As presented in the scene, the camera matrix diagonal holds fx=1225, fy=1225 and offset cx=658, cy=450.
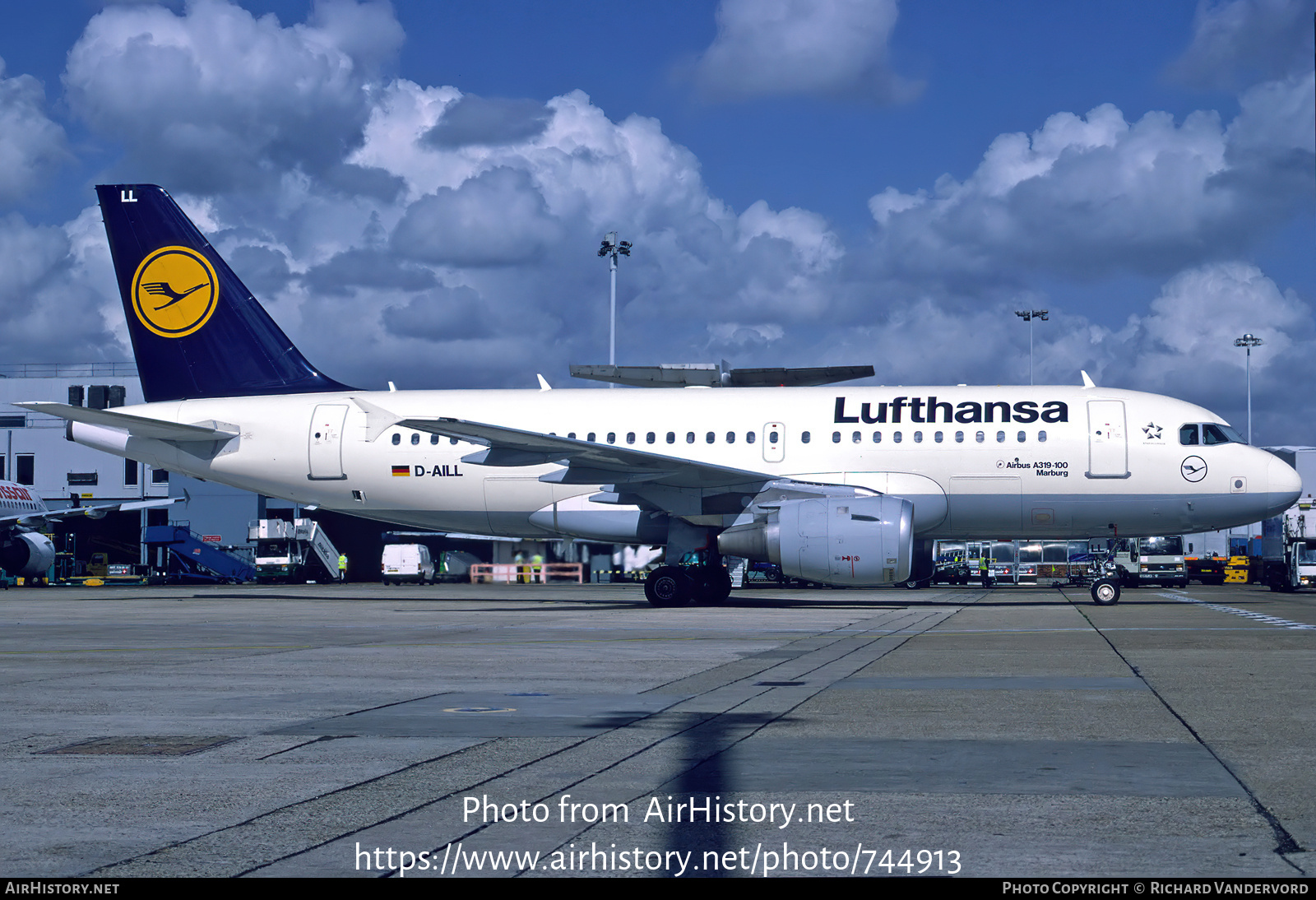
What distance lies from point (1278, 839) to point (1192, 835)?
0.29m

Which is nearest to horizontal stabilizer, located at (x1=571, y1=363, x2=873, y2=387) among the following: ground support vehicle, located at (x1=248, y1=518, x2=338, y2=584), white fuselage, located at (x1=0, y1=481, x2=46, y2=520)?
ground support vehicle, located at (x1=248, y1=518, x2=338, y2=584)

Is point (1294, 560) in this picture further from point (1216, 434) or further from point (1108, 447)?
point (1108, 447)

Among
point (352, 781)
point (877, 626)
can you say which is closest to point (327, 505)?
point (877, 626)

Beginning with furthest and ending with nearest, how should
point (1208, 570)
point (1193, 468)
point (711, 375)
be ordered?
point (711, 375) < point (1208, 570) < point (1193, 468)

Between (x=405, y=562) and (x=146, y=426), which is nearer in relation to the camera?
(x=146, y=426)

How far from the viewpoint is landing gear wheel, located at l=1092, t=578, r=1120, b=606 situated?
23609mm

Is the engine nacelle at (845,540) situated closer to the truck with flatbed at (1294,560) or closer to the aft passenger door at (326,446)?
the aft passenger door at (326,446)

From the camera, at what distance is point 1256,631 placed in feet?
51.8

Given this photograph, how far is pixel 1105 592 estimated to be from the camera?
23.7 m

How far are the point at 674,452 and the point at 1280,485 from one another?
11.5 metres

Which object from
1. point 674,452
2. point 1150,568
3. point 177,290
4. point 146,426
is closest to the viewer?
point 674,452

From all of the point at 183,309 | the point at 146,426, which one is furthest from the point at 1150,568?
the point at 146,426

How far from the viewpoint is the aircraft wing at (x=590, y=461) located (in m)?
21.5
